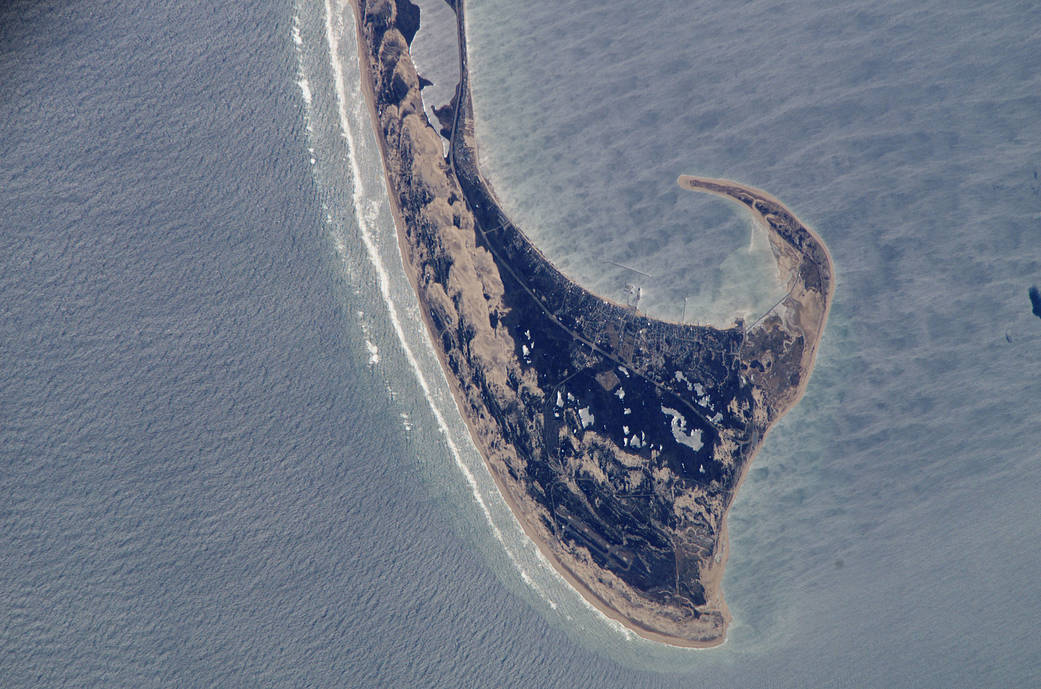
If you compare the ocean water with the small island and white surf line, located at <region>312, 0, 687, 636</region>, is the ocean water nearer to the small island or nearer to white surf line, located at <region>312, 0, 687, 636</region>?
white surf line, located at <region>312, 0, 687, 636</region>

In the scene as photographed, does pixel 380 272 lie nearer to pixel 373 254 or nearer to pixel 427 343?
pixel 373 254

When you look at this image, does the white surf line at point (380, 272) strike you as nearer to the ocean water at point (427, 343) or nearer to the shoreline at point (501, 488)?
the ocean water at point (427, 343)

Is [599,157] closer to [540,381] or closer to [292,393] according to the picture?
[540,381]

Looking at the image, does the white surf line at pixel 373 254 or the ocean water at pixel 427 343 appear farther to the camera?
the white surf line at pixel 373 254

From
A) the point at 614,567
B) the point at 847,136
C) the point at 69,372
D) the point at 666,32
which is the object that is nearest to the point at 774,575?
the point at 614,567

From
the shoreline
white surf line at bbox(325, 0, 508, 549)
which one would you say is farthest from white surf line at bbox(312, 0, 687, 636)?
the shoreline

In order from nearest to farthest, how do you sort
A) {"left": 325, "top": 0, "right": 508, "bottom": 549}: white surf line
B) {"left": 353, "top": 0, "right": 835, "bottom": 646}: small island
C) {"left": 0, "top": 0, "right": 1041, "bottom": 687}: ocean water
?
{"left": 0, "top": 0, "right": 1041, "bottom": 687}: ocean water → {"left": 325, "top": 0, "right": 508, "bottom": 549}: white surf line → {"left": 353, "top": 0, "right": 835, "bottom": 646}: small island

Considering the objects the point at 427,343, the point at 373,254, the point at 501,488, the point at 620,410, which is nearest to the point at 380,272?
the point at 373,254

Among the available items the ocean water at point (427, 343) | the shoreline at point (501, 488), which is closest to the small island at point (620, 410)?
the shoreline at point (501, 488)
